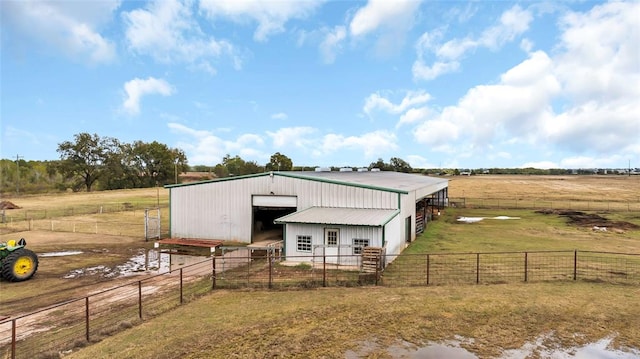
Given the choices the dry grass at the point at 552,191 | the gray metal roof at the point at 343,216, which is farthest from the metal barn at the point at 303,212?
the dry grass at the point at 552,191

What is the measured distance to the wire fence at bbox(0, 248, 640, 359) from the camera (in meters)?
11.8

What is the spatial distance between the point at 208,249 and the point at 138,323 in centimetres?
1448

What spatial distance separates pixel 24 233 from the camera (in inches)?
1309

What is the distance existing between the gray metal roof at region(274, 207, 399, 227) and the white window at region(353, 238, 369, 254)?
92 centimetres

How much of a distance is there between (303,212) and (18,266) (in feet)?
46.6

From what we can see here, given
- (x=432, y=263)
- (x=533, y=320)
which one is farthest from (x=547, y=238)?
(x=533, y=320)

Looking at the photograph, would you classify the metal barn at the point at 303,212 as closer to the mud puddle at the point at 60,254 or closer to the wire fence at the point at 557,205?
the mud puddle at the point at 60,254

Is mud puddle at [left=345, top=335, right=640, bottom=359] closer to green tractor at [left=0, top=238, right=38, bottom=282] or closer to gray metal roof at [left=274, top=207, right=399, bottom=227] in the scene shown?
gray metal roof at [left=274, top=207, right=399, bottom=227]

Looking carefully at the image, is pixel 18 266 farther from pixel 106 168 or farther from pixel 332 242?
pixel 106 168

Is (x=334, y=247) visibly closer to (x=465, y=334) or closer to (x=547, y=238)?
(x=465, y=334)

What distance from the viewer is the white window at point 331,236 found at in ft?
70.0

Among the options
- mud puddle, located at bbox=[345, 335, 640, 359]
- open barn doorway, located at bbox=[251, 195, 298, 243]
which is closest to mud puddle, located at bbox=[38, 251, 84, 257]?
open barn doorway, located at bbox=[251, 195, 298, 243]

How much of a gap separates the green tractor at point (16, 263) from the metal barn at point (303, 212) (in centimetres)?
1173

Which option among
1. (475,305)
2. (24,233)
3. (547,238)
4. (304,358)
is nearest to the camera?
(304,358)
